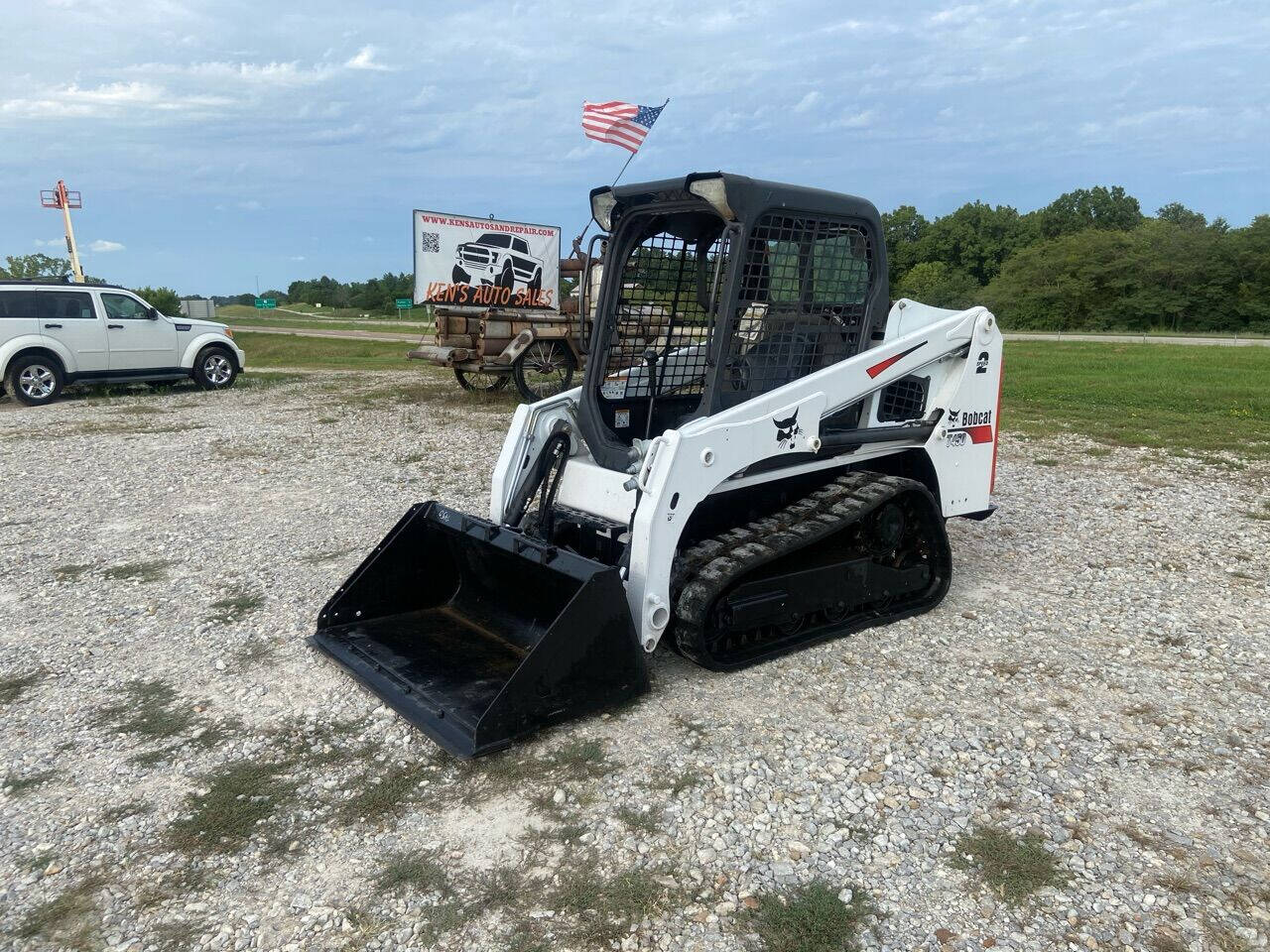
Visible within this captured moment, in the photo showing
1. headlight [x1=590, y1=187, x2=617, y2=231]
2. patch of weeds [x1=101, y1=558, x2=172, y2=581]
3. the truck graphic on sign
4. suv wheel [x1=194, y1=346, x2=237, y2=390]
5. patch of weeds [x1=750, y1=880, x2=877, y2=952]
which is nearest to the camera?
patch of weeds [x1=750, y1=880, x2=877, y2=952]

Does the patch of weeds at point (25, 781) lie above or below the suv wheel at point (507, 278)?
below

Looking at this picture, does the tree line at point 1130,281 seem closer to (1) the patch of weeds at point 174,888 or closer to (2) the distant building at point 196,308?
(2) the distant building at point 196,308

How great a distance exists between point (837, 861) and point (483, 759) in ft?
4.87

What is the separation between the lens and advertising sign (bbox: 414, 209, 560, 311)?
606 inches

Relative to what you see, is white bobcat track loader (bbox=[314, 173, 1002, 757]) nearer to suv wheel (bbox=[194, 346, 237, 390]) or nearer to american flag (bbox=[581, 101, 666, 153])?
american flag (bbox=[581, 101, 666, 153])

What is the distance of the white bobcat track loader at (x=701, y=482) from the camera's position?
4.25m

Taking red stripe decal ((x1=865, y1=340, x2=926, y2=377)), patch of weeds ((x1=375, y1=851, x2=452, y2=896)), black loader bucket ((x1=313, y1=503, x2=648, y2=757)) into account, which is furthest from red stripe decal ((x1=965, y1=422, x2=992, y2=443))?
patch of weeds ((x1=375, y1=851, x2=452, y2=896))

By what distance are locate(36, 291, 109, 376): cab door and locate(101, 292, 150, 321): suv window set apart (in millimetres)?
212

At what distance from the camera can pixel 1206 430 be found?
39.6ft

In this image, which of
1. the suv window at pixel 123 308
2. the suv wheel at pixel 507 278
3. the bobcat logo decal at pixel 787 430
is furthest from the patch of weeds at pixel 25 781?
the suv window at pixel 123 308

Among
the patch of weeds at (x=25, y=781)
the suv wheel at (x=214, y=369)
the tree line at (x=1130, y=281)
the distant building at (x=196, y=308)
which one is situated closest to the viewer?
the patch of weeds at (x=25, y=781)

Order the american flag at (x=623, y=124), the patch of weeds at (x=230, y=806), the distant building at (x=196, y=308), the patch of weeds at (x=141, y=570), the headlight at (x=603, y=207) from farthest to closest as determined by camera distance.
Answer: the distant building at (x=196, y=308) → the american flag at (x=623, y=124) → the patch of weeds at (x=141, y=570) → the headlight at (x=603, y=207) → the patch of weeds at (x=230, y=806)

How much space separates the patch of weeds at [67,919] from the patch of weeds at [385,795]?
828mm

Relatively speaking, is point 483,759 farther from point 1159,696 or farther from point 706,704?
point 1159,696
